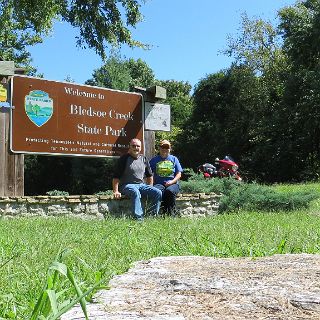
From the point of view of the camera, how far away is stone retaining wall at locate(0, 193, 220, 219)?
25.4 ft

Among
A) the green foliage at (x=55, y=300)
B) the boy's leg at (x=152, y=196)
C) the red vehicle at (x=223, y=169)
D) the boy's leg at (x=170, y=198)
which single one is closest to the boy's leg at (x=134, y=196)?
the boy's leg at (x=152, y=196)

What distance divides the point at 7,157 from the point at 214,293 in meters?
6.97

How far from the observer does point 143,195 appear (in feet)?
27.1

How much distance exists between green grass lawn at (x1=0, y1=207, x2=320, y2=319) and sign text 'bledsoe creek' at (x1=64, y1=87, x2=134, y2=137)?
3.70 metres

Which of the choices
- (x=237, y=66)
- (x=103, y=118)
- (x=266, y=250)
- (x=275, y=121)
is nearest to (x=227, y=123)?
(x=275, y=121)

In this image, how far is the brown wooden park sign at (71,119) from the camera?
8.41m

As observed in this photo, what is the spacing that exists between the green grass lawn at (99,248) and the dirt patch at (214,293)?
33cm

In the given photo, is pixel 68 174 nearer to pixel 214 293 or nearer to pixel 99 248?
pixel 99 248

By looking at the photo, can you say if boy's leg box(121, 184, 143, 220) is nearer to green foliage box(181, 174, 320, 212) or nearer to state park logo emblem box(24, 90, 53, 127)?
state park logo emblem box(24, 90, 53, 127)

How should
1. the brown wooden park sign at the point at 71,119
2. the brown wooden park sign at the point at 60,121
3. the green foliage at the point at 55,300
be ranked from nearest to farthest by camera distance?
1. the green foliage at the point at 55,300
2. the brown wooden park sign at the point at 60,121
3. the brown wooden park sign at the point at 71,119

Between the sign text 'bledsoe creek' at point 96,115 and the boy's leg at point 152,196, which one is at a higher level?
the sign text 'bledsoe creek' at point 96,115

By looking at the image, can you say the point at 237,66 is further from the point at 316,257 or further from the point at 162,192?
the point at 316,257

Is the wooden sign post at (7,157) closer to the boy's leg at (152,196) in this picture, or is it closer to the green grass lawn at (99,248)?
the boy's leg at (152,196)

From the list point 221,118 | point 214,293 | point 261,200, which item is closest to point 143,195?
point 261,200
